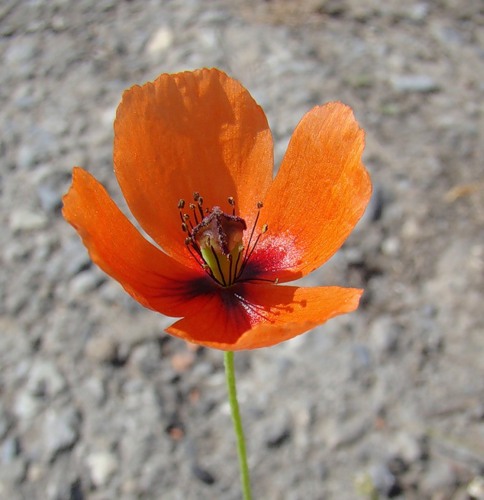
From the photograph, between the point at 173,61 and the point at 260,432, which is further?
the point at 173,61

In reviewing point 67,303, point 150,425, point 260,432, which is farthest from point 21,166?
point 260,432

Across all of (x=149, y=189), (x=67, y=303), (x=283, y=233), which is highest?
(x=149, y=189)

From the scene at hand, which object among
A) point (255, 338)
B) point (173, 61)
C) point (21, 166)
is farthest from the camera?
point (173, 61)

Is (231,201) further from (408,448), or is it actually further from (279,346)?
(408,448)

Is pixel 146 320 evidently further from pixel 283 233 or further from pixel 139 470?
pixel 283 233

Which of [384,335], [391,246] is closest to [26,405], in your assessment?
[384,335]

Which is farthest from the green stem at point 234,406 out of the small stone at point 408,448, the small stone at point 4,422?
the small stone at point 4,422
